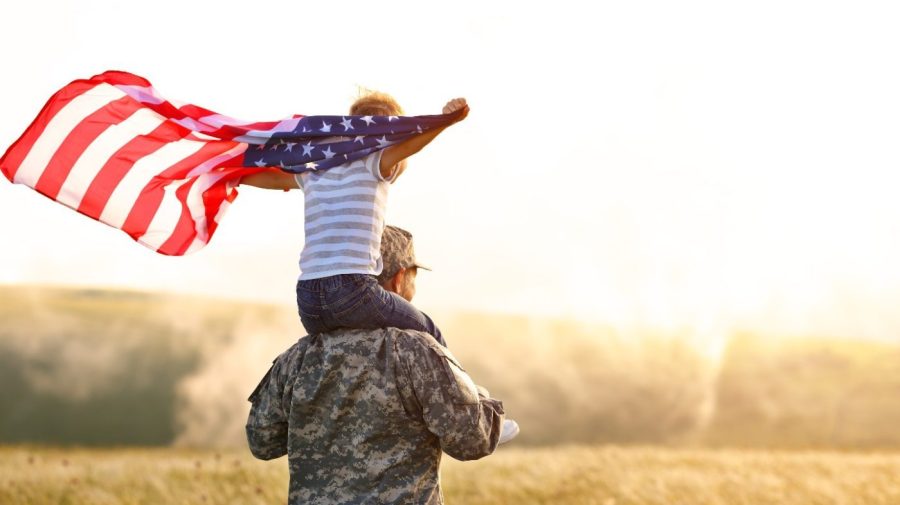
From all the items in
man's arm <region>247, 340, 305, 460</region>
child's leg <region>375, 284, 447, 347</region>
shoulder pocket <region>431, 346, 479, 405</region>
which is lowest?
man's arm <region>247, 340, 305, 460</region>

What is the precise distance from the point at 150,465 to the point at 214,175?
505 cm

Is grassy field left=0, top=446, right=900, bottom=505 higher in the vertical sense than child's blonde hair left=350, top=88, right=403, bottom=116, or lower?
lower

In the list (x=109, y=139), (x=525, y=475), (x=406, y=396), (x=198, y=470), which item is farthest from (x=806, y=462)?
(x=109, y=139)

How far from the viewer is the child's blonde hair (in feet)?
20.6

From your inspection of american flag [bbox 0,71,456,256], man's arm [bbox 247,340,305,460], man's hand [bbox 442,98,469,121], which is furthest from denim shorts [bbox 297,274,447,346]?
american flag [bbox 0,71,456,256]

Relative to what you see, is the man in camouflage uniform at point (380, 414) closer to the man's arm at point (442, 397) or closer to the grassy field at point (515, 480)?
the man's arm at point (442, 397)

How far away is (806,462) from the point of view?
1182 centimetres

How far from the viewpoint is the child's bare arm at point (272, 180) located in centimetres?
636

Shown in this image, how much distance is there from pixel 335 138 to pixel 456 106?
753 millimetres

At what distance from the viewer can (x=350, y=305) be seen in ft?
19.0

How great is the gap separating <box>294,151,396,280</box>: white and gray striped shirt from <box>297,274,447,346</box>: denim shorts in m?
0.05

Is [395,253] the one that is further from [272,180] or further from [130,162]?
[130,162]

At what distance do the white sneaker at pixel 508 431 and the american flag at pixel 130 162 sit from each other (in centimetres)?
216

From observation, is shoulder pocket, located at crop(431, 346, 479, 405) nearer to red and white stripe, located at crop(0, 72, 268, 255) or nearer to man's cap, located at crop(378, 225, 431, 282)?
man's cap, located at crop(378, 225, 431, 282)
